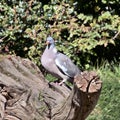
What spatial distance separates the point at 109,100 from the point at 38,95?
1.64 metres

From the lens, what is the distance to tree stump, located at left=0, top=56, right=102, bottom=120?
462 cm

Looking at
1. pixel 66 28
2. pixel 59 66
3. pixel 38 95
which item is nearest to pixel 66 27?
pixel 66 28

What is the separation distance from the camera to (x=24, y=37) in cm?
941

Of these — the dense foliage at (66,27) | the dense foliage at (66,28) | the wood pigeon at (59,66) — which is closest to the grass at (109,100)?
the wood pigeon at (59,66)

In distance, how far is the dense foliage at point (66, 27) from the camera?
29.3ft

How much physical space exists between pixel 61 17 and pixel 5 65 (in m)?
2.83

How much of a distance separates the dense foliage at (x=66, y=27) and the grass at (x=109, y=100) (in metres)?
0.98

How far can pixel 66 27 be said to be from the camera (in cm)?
904

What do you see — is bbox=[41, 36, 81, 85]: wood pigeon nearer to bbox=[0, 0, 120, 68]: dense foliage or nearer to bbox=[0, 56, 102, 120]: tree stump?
bbox=[0, 56, 102, 120]: tree stump

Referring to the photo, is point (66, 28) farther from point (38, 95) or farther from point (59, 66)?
point (38, 95)

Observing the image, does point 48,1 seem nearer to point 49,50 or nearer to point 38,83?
point 49,50

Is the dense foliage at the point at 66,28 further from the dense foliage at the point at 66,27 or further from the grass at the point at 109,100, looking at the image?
the grass at the point at 109,100

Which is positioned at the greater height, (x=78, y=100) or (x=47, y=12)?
(x=47, y=12)

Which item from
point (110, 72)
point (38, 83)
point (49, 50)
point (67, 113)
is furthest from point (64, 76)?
point (67, 113)
